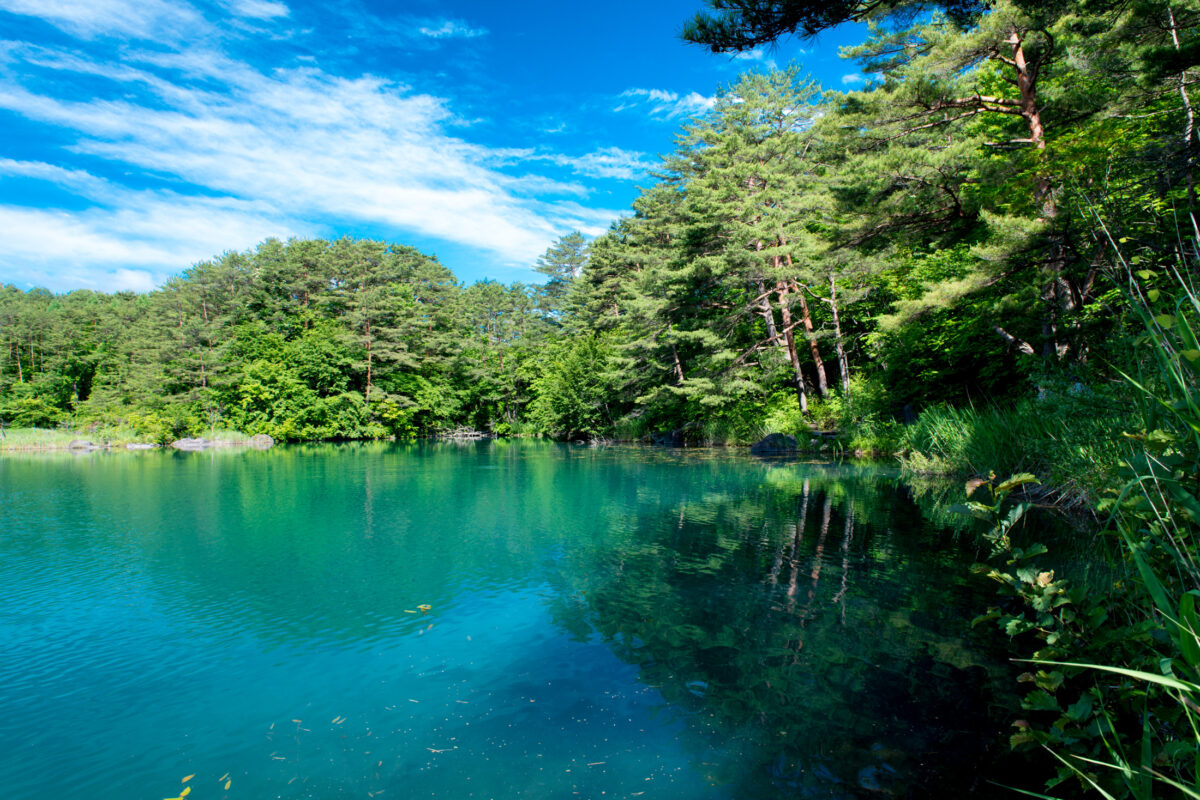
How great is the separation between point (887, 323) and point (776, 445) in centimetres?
936

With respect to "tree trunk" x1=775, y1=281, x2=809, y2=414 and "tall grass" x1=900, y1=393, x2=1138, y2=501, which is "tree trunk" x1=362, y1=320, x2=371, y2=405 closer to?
"tree trunk" x1=775, y1=281, x2=809, y2=414

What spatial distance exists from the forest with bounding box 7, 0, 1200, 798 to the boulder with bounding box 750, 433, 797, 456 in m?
0.53

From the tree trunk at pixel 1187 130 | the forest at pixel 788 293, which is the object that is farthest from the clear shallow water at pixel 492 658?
the tree trunk at pixel 1187 130

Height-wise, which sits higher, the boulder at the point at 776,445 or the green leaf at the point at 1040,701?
the green leaf at the point at 1040,701

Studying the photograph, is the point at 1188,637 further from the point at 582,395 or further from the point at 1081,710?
the point at 582,395

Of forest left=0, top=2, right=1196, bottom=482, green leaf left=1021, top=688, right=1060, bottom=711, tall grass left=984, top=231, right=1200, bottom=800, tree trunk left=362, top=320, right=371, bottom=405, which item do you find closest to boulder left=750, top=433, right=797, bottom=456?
forest left=0, top=2, right=1196, bottom=482

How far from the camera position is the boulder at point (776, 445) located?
2081 centimetres

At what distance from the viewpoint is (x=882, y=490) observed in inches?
465

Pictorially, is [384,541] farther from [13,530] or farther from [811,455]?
[811,455]

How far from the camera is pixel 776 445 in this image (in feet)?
68.8

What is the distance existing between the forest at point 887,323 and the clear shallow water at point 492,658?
3.06ft

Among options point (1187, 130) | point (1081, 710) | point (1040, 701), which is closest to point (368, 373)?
point (1187, 130)

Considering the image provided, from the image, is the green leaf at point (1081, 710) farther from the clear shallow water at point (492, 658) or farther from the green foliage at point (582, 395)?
the green foliage at point (582, 395)

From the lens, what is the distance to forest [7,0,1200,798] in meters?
2.42
